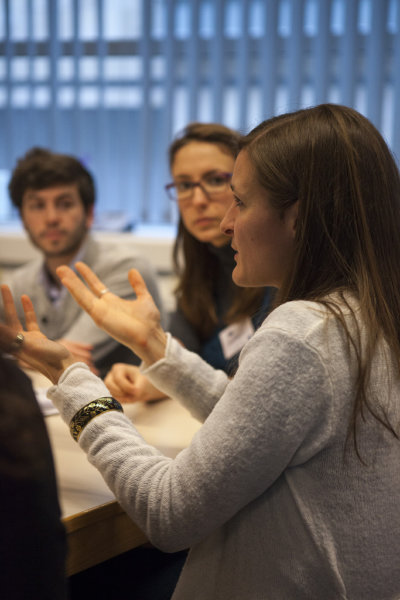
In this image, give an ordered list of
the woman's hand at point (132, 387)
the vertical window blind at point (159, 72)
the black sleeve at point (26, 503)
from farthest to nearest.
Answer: the vertical window blind at point (159, 72)
the woman's hand at point (132, 387)
the black sleeve at point (26, 503)

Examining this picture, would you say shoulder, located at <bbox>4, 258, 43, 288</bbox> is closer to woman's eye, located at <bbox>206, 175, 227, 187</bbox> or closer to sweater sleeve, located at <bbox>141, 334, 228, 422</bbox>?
woman's eye, located at <bbox>206, 175, 227, 187</bbox>

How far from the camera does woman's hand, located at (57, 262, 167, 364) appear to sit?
117 cm

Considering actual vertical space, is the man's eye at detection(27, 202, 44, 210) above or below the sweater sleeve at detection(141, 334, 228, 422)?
above

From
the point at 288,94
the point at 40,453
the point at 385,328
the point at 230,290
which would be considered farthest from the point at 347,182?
the point at 288,94

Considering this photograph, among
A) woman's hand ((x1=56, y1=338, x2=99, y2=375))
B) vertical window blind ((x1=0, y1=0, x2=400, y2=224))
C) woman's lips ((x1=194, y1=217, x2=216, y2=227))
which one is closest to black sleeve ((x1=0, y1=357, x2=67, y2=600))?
woman's hand ((x1=56, y1=338, x2=99, y2=375))

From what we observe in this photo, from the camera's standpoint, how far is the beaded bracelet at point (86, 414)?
2.95ft

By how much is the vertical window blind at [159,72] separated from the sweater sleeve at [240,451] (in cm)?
272

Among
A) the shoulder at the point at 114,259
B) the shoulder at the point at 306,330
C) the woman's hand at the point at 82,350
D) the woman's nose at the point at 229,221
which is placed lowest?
the woman's hand at the point at 82,350

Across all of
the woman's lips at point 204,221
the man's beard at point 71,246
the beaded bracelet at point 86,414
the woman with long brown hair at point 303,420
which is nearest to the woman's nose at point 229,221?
A: the woman with long brown hair at point 303,420

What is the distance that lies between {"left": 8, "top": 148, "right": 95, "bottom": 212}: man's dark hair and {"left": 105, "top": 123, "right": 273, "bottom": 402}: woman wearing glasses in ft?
1.48

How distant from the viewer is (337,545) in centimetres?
81

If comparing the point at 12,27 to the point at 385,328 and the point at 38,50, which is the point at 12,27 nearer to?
the point at 38,50

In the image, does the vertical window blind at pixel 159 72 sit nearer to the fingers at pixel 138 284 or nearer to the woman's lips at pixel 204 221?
the woman's lips at pixel 204 221

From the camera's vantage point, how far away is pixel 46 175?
2.27 metres
